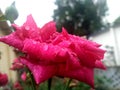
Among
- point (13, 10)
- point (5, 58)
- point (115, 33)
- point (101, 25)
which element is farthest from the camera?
point (101, 25)

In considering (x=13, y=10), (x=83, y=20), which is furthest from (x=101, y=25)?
(x=13, y=10)

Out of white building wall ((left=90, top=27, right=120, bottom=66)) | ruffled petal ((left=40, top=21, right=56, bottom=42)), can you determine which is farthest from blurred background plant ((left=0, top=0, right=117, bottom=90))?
ruffled petal ((left=40, top=21, right=56, bottom=42))

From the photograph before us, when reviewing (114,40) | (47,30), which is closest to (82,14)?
(114,40)

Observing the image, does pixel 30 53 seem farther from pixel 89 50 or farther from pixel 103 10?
pixel 103 10

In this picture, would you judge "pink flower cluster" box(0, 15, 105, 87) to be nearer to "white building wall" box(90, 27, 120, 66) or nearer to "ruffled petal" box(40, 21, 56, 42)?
"ruffled petal" box(40, 21, 56, 42)

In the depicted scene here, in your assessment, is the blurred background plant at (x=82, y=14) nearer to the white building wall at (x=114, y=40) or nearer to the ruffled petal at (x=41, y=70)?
the white building wall at (x=114, y=40)

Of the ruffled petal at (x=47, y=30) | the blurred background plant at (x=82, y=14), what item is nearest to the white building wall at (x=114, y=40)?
the blurred background plant at (x=82, y=14)

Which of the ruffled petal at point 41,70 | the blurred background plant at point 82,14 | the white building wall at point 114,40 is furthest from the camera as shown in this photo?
the blurred background plant at point 82,14

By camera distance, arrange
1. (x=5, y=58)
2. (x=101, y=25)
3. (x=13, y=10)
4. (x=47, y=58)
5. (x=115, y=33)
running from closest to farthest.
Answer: (x=47, y=58), (x=13, y=10), (x=5, y=58), (x=115, y=33), (x=101, y=25)

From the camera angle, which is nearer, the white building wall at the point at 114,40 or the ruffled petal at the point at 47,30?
the ruffled petal at the point at 47,30
